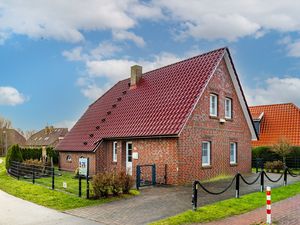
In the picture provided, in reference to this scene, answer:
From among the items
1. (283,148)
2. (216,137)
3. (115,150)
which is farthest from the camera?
(283,148)

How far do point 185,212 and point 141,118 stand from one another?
33.6 ft

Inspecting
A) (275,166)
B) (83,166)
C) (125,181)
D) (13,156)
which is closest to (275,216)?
(125,181)

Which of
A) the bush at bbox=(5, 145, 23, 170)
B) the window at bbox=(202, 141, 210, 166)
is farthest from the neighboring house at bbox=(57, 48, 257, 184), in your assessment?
the bush at bbox=(5, 145, 23, 170)

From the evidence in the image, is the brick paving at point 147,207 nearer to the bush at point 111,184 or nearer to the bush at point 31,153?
the bush at point 111,184

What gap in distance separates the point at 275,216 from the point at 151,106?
11.7 meters

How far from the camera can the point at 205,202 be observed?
1249cm

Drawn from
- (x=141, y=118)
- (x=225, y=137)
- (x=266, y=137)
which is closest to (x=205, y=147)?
(x=225, y=137)

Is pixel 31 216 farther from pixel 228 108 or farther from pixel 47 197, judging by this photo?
pixel 228 108

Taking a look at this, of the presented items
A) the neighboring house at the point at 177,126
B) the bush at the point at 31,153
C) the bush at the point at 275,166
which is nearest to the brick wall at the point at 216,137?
the neighboring house at the point at 177,126

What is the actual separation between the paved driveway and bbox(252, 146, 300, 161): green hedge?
2112 cm

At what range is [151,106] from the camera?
21.1 metres

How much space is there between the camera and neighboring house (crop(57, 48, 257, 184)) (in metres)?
18.0

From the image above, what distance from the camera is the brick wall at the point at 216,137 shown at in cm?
1789

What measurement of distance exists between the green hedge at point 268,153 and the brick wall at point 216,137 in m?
5.03
